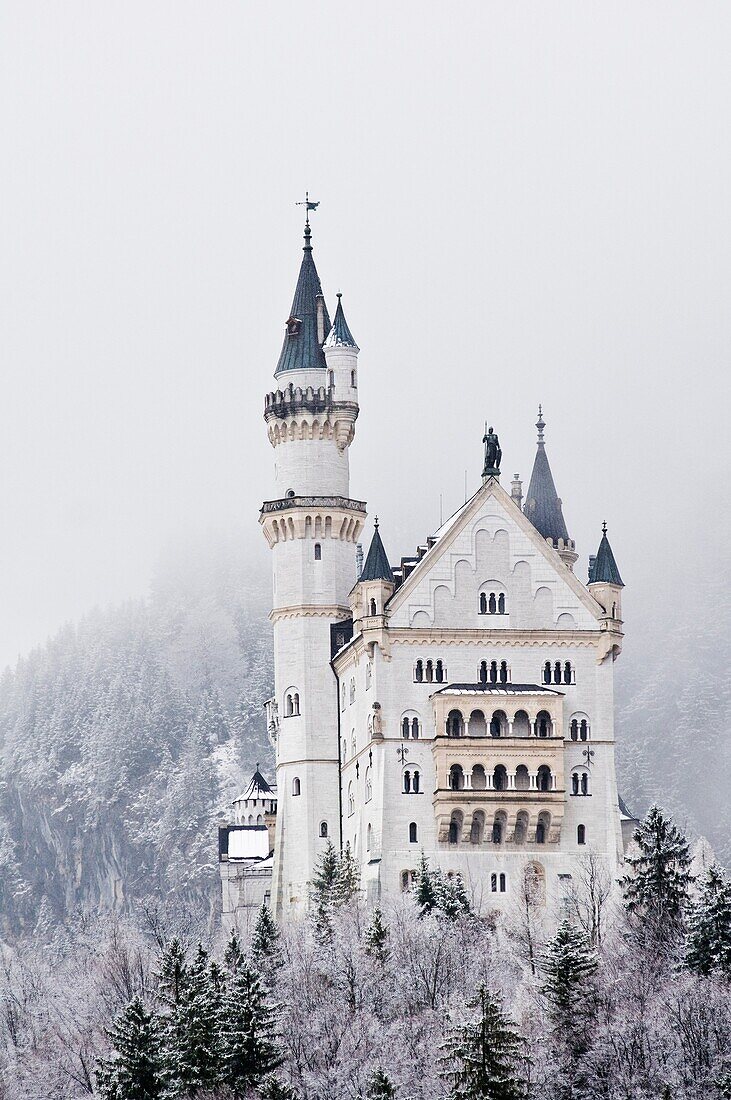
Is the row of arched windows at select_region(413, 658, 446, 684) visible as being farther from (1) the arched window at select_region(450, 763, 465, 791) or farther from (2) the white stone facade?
(1) the arched window at select_region(450, 763, 465, 791)

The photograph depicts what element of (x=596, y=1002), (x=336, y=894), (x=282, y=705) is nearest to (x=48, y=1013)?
(x=336, y=894)

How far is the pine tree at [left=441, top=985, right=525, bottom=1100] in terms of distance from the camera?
91.6 meters

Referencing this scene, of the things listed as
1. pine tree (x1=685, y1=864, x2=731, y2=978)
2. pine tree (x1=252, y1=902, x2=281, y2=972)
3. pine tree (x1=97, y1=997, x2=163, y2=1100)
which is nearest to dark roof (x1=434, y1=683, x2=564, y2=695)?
pine tree (x1=252, y1=902, x2=281, y2=972)

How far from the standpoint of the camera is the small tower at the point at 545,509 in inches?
5773

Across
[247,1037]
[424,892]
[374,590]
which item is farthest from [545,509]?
[247,1037]

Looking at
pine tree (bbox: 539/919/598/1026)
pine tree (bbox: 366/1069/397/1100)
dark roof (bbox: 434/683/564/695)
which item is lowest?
pine tree (bbox: 366/1069/397/1100)

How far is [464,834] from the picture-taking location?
12512 centimetres

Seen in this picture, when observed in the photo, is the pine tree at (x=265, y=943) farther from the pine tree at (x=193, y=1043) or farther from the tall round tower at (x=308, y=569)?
the tall round tower at (x=308, y=569)

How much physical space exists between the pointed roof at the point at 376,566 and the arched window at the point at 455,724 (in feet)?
21.6

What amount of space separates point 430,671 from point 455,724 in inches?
103

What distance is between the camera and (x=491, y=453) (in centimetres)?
12912

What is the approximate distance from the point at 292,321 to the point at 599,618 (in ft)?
73.6

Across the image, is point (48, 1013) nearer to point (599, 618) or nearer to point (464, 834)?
point (464, 834)

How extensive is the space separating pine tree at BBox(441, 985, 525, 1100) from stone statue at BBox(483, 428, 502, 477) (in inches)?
1530
